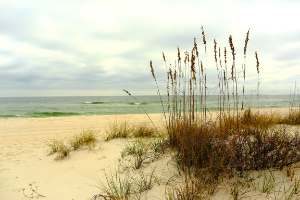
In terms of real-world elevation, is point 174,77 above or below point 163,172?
above

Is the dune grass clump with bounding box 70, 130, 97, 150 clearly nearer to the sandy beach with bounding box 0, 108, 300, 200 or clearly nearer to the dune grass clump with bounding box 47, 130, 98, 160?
the dune grass clump with bounding box 47, 130, 98, 160

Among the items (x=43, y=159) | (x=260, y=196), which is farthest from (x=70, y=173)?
(x=260, y=196)

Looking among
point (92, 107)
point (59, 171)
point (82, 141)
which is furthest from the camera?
point (92, 107)

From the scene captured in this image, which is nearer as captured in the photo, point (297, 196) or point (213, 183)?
point (297, 196)

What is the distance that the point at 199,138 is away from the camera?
2.31 m

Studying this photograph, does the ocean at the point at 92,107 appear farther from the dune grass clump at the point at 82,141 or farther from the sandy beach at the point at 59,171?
the dune grass clump at the point at 82,141

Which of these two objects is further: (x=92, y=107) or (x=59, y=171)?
(x=92, y=107)

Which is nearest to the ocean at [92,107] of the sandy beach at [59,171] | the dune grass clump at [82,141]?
the sandy beach at [59,171]

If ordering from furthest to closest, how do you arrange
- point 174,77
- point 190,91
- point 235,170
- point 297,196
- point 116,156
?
point 116,156, point 174,77, point 190,91, point 235,170, point 297,196

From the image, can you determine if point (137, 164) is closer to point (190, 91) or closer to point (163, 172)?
point (163, 172)

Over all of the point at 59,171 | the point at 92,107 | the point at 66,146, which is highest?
the point at 92,107

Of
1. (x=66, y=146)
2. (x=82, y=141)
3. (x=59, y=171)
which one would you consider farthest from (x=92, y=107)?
(x=59, y=171)

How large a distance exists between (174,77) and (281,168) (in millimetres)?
2006

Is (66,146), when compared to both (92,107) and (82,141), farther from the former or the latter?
(92,107)
